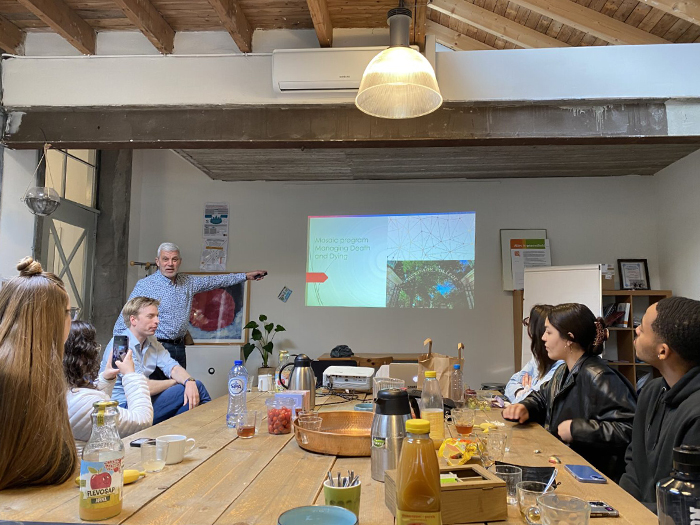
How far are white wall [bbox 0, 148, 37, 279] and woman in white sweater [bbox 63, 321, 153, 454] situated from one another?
6.02 feet

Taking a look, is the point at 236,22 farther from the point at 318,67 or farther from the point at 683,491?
the point at 683,491

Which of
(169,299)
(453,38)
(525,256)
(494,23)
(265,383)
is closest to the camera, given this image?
(265,383)

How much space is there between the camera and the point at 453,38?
4.84 meters

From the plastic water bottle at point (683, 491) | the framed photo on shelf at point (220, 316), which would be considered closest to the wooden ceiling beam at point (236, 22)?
the framed photo on shelf at point (220, 316)

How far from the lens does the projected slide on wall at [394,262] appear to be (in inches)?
230

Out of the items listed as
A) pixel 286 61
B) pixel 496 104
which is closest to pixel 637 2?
pixel 496 104

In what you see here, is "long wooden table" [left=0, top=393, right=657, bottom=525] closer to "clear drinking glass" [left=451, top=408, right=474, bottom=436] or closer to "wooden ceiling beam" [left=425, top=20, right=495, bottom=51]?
"clear drinking glass" [left=451, top=408, right=474, bottom=436]

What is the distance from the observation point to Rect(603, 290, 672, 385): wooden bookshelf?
5176 millimetres

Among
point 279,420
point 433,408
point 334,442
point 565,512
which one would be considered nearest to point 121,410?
point 279,420

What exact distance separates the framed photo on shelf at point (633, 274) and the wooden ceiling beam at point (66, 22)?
5188 millimetres

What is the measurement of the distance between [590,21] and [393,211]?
2.79m

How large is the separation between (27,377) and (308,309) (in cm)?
470

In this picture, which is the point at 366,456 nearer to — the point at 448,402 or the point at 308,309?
the point at 448,402

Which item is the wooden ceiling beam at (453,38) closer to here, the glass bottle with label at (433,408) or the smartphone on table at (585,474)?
the glass bottle with label at (433,408)
